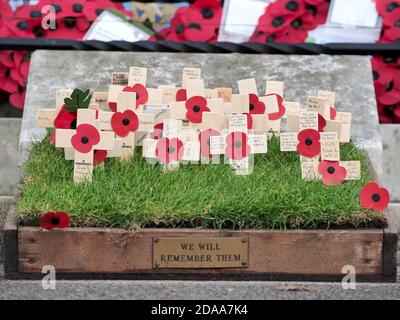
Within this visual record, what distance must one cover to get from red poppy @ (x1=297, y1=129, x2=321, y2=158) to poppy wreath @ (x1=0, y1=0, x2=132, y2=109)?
6.12 ft

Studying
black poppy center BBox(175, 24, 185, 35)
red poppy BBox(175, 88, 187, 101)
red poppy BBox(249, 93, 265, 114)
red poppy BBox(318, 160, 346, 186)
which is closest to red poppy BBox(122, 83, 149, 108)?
red poppy BBox(175, 88, 187, 101)

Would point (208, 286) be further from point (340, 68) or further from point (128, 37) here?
point (128, 37)

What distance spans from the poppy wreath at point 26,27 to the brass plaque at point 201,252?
2.00m

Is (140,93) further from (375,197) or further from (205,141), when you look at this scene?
(375,197)

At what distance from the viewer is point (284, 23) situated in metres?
6.64

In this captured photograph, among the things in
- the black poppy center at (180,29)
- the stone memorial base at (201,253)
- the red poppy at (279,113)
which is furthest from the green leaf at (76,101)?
the black poppy center at (180,29)

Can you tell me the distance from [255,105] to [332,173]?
52cm

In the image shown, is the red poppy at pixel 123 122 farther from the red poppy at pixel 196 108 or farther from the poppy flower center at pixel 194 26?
the poppy flower center at pixel 194 26

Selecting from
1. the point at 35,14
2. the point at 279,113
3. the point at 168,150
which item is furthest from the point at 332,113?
the point at 35,14

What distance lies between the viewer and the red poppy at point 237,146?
5.21 metres

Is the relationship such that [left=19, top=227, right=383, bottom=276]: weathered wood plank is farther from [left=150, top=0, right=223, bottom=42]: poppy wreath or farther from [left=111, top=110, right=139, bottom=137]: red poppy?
[left=150, top=0, right=223, bottom=42]: poppy wreath

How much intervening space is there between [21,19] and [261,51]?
1.31m

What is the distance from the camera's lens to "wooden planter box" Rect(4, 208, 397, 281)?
4828 mm

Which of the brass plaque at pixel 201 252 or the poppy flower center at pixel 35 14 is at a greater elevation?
the poppy flower center at pixel 35 14
